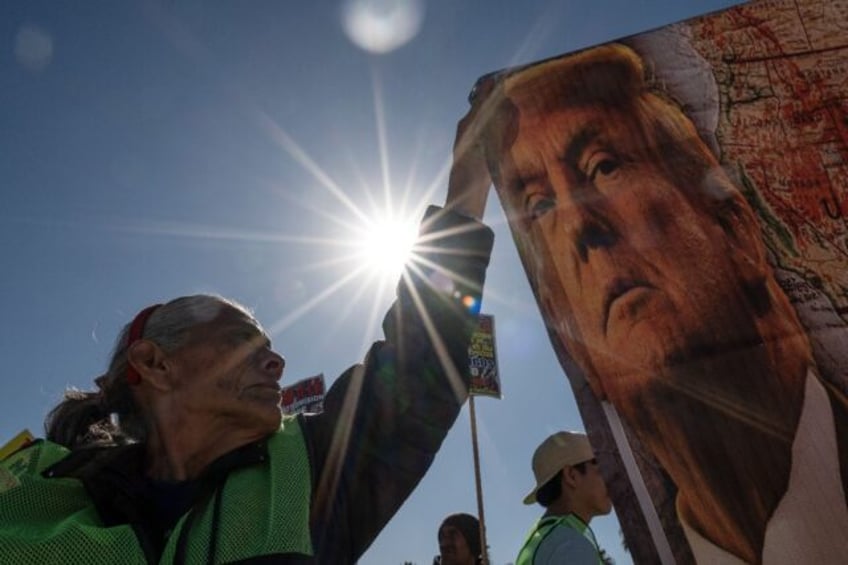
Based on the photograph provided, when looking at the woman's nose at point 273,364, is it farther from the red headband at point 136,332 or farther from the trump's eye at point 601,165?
the trump's eye at point 601,165

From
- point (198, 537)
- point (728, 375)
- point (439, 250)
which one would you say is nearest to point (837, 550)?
point (728, 375)

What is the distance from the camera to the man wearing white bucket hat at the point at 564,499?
2.52 meters

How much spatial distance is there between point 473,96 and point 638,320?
1.00 meters

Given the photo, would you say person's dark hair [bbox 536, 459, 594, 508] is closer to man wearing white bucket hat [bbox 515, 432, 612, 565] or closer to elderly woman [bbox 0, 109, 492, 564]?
man wearing white bucket hat [bbox 515, 432, 612, 565]

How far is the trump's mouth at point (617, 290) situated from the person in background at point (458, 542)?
8.92ft

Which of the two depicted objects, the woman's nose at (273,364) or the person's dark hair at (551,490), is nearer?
the woman's nose at (273,364)

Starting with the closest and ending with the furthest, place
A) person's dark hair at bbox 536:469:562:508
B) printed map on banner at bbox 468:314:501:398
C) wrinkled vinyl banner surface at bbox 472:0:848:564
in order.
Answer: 1. wrinkled vinyl banner surface at bbox 472:0:848:564
2. person's dark hair at bbox 536:469:562:508
3. printed map on banner at bbox 468:314:501:398

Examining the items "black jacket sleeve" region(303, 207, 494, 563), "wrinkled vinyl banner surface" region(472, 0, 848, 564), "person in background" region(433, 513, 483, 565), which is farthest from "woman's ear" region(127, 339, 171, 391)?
"person in background" region(433, 513, 483, 565)

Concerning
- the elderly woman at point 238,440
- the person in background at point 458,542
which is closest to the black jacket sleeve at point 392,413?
the elderly woman at point 238,440

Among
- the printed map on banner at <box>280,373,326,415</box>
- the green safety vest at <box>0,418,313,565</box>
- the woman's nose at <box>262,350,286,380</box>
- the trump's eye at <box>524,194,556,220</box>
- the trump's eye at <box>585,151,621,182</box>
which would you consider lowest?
the green safety vest at <box>0,418,313,565</box>

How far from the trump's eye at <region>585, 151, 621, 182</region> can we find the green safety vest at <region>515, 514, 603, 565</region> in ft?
4.49

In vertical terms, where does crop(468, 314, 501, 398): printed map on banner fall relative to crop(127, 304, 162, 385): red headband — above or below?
above

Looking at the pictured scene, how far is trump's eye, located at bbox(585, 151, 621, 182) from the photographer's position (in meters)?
2.21

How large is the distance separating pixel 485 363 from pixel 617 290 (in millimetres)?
8247
